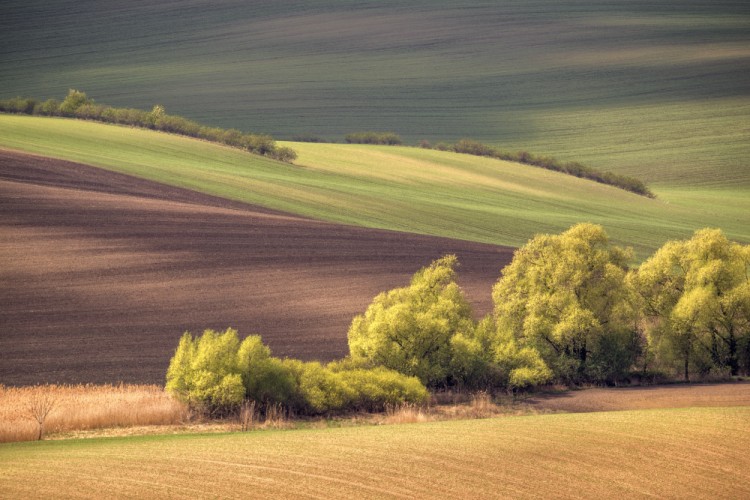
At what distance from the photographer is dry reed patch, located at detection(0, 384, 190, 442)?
29328 millimetres

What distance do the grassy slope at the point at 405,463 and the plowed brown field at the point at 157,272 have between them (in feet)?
47.7

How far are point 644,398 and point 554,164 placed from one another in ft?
244

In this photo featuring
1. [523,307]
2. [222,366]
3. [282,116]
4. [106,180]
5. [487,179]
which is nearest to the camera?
[222,366]

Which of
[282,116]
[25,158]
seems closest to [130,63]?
[282,116]

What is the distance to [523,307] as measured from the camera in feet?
147

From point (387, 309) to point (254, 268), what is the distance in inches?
508

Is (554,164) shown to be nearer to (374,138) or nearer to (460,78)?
(374,138)

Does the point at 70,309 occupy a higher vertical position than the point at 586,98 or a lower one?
lower

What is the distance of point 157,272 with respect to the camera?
51000 mm

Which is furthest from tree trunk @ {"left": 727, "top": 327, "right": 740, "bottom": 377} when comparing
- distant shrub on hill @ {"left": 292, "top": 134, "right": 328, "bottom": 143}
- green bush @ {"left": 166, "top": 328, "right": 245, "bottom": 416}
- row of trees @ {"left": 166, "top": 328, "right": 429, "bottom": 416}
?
distant shrub on hill @ {"left": 292, "top": 134, "right": 328, "bottom": 143}

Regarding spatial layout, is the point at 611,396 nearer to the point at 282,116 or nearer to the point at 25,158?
the point at 25,158

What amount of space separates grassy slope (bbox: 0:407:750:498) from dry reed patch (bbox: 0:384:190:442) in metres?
3.49

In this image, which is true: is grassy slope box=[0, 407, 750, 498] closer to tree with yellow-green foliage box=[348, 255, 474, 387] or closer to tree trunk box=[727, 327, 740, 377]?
tree with yellow-green foliage box=[348, 255, 474, 387]

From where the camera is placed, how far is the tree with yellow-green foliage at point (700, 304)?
44.7m
